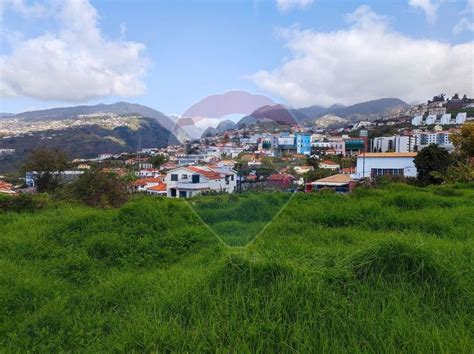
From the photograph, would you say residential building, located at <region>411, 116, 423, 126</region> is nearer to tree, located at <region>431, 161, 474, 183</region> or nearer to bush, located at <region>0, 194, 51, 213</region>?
tree, located at <region>431, 161, 474, 183</region>

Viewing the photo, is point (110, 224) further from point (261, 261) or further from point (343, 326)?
point (343, 326)

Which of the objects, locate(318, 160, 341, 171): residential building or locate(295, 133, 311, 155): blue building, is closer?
locate(295, 133, 311, 155): blue building

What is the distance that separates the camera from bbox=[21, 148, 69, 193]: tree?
530 inches

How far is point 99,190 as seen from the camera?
10656 millimetres

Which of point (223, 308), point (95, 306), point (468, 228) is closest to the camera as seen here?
point (223, 308)

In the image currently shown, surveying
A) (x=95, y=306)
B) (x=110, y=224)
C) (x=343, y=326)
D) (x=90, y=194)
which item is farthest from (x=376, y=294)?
(x=90, y=194)

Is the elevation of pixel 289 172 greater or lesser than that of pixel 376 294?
greater

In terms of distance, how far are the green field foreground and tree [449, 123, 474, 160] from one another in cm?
1809

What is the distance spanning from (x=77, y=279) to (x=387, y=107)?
154 m

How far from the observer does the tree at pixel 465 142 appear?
1981 centimetres

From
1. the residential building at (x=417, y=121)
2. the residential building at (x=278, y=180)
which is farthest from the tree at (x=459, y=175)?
the residential building at (x=417, y=121)

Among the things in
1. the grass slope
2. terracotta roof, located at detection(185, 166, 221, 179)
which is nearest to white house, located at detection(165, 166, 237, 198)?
terracotta roof, located at detection(185, 166, 221, 179)

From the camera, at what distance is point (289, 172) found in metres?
3.39

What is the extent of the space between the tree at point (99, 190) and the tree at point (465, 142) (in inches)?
739
